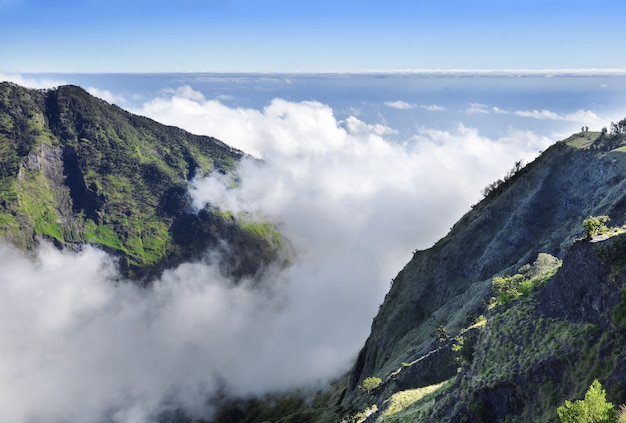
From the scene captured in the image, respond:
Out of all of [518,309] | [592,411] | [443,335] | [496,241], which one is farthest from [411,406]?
[496,241]

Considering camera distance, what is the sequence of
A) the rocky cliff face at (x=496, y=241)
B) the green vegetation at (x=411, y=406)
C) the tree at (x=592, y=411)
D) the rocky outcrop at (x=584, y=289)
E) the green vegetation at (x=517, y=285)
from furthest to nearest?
1. the rocky cliff face at (x=496, y=241)
2. the green vegetation at (x=411, y=406)
3. the green vegetation at (x=517, y=285)
4. the rocky outcrop at (x=584, y=289)
5. the tree at (x=592, y=411)

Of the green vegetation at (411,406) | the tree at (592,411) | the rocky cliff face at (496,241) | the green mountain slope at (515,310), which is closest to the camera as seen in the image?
the tree at (592,411)

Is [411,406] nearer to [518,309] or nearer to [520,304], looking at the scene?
[518,309]

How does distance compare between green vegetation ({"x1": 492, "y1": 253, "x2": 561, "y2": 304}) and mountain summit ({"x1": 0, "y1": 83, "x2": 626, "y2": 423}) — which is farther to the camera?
green vegetation ({"x1": 492, "y1": 253, "x2": 561, "y2": 304})

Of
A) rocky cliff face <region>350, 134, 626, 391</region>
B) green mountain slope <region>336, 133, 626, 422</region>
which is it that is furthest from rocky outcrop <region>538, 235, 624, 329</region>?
rocky cliff face <region>350, 134, 626, 391</region>

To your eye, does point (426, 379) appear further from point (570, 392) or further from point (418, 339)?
point (570, 392)

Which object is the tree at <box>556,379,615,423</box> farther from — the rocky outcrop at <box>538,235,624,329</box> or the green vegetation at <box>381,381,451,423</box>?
the green vegetation at <box>381,381,451,423</box>

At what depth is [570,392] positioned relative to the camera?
123 ft

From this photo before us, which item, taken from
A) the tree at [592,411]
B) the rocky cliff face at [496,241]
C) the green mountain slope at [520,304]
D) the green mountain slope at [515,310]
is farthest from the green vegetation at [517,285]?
the rocky cliff face at [496,241]

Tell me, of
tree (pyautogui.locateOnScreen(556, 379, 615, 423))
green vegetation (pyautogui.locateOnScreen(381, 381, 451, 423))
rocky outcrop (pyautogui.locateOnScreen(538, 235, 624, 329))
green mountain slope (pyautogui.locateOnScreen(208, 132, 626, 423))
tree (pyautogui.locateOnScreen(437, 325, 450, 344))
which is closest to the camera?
tree (pyautogui.locateOnScreen(556, 379, 615, 423))

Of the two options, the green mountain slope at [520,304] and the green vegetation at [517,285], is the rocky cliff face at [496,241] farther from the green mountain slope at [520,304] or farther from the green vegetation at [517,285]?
the green vegetation at [517,285]

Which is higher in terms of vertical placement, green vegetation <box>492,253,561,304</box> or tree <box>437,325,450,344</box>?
green vegetation <box>492,253,561,304</box>

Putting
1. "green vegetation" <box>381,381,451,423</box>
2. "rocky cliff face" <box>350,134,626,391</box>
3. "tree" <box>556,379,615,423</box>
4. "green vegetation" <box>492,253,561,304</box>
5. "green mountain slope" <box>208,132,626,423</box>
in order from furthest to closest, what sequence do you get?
"rocky cliff face" <box>350,134,626,391</box> < "green vegetation" <box>381,381,451,423</box> < "green vegetation" <box>492,253,561,304</box> < "green mountain slope" <box>208,132,626,423</box> < "tree" <box>556,379,615,423</box>

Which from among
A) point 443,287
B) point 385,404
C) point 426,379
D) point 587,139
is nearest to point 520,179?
point 587,139
